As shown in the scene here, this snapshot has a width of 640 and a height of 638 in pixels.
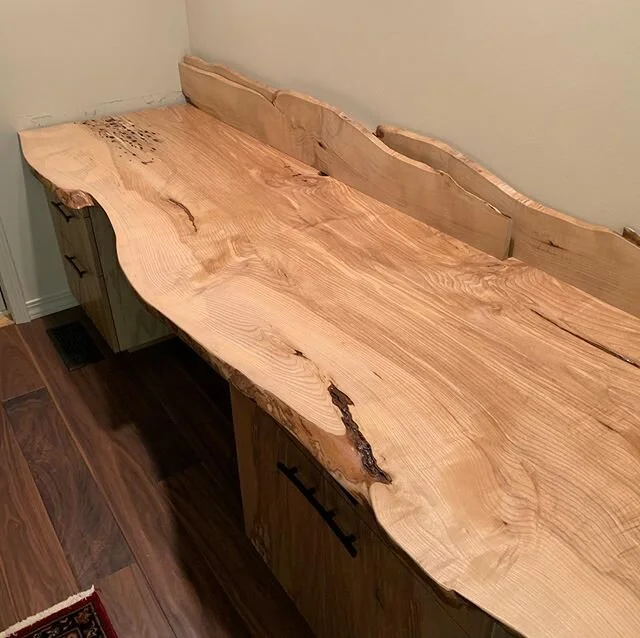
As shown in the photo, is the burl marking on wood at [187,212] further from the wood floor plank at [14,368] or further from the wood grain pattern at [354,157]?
the wood floor plank at [14,368]

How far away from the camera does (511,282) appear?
1.18 meters

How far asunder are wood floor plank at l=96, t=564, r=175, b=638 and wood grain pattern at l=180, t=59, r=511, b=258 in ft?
3.37

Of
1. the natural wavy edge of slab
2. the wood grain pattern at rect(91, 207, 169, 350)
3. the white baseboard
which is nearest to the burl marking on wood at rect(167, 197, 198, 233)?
the natural wavy edge of slab

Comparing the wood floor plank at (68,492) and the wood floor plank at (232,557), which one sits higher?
the wood floor plank at (68,492)

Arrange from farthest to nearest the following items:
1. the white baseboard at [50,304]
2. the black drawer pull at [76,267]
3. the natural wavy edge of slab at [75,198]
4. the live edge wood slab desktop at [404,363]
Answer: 1. the white baseboard at [50,304]
2. the black drawer pull at [76,267]
3. the natural wavy edge of slab at [75,198]
4. the live edge wood slab desktop at [404,363]

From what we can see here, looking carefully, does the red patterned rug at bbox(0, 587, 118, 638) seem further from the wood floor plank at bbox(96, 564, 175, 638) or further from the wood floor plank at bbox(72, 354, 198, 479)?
the wood floor plank at bbox(72, 354, 198, 479)

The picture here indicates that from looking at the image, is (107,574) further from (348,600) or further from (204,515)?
(348,600)

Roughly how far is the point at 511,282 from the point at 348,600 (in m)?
0.63

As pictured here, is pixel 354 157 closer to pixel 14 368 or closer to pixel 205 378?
pixel 205 378

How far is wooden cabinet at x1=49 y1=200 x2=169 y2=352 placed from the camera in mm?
1804

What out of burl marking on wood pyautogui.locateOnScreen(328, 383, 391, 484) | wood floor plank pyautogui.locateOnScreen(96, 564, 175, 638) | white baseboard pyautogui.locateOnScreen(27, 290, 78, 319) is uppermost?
burl marking on wood pyautogui.locateOnScreen(328, 383, 391, 484)

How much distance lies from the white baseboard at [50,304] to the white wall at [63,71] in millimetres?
100

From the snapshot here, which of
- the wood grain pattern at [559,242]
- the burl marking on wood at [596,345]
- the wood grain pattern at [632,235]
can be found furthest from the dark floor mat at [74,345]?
the wood grain pattern at [632,235]

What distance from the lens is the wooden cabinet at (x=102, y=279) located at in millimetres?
1804
